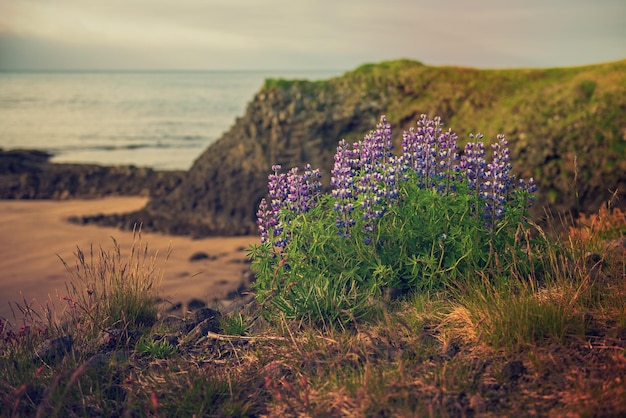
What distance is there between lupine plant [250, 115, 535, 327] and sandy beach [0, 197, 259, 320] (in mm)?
4226

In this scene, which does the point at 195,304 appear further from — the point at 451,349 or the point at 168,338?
the point at 451,349

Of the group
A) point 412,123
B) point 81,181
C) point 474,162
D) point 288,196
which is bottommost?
point 81,181

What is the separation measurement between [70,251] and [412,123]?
8619 mm

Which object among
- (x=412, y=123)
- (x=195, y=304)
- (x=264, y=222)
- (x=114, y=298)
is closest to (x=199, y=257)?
(x=195, y=304)

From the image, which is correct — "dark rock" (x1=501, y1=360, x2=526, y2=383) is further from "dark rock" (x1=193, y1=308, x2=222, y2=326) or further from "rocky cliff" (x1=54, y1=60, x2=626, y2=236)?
"rocky cliff" (x1=54, y1=60, x2=626, y2=236)

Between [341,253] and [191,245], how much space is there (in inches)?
396

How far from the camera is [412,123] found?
49.3ft

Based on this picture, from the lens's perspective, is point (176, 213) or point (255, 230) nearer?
point (255, 230)

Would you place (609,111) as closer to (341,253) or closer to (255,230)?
(255,230)

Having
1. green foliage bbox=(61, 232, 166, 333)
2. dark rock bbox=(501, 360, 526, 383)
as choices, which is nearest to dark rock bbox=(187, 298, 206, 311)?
green foliage bbox=(61, 232, 166, 333)

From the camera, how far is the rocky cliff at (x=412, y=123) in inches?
493

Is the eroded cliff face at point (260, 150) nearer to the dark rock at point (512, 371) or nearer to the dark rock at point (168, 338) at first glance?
the dark rock at point (168, 338)

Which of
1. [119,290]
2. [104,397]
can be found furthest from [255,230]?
[104,397]

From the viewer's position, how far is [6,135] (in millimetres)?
35969
